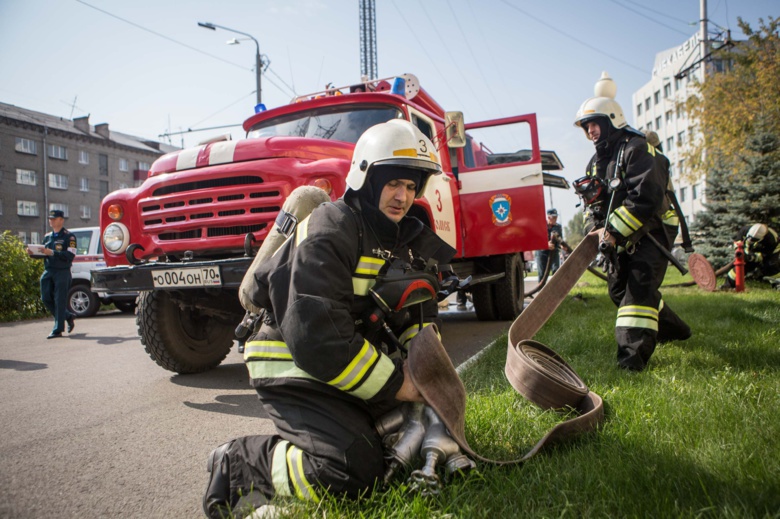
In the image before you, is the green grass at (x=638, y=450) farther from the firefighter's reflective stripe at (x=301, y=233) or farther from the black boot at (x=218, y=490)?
the firefighter's reflective stripe at (x=301, y=233)

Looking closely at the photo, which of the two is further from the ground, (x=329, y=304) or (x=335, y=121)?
(x=335, y=121)

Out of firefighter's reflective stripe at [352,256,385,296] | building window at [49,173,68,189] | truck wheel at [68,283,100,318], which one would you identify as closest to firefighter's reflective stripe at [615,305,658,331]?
firefighter's reflective stripe at [352,256,385,296]

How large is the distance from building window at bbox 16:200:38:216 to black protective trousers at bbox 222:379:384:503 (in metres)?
43.7

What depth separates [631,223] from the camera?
3.70 m

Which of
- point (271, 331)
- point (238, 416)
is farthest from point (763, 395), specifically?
point (238, 416)

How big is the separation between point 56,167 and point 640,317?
155 ft

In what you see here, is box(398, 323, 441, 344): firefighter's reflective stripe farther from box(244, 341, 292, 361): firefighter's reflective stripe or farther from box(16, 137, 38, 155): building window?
box(16, 137, 38, 155): building window

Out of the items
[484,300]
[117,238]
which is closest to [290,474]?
[117,238]

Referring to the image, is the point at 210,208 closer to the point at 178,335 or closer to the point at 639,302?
the point at 178,335

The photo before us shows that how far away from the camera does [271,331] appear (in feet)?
7.29

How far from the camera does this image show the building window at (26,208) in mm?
37812

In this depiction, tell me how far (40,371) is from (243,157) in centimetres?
333

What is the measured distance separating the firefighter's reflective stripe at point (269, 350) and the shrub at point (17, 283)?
39.4 ft

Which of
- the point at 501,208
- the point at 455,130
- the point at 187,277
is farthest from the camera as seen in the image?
the point at 501,208
